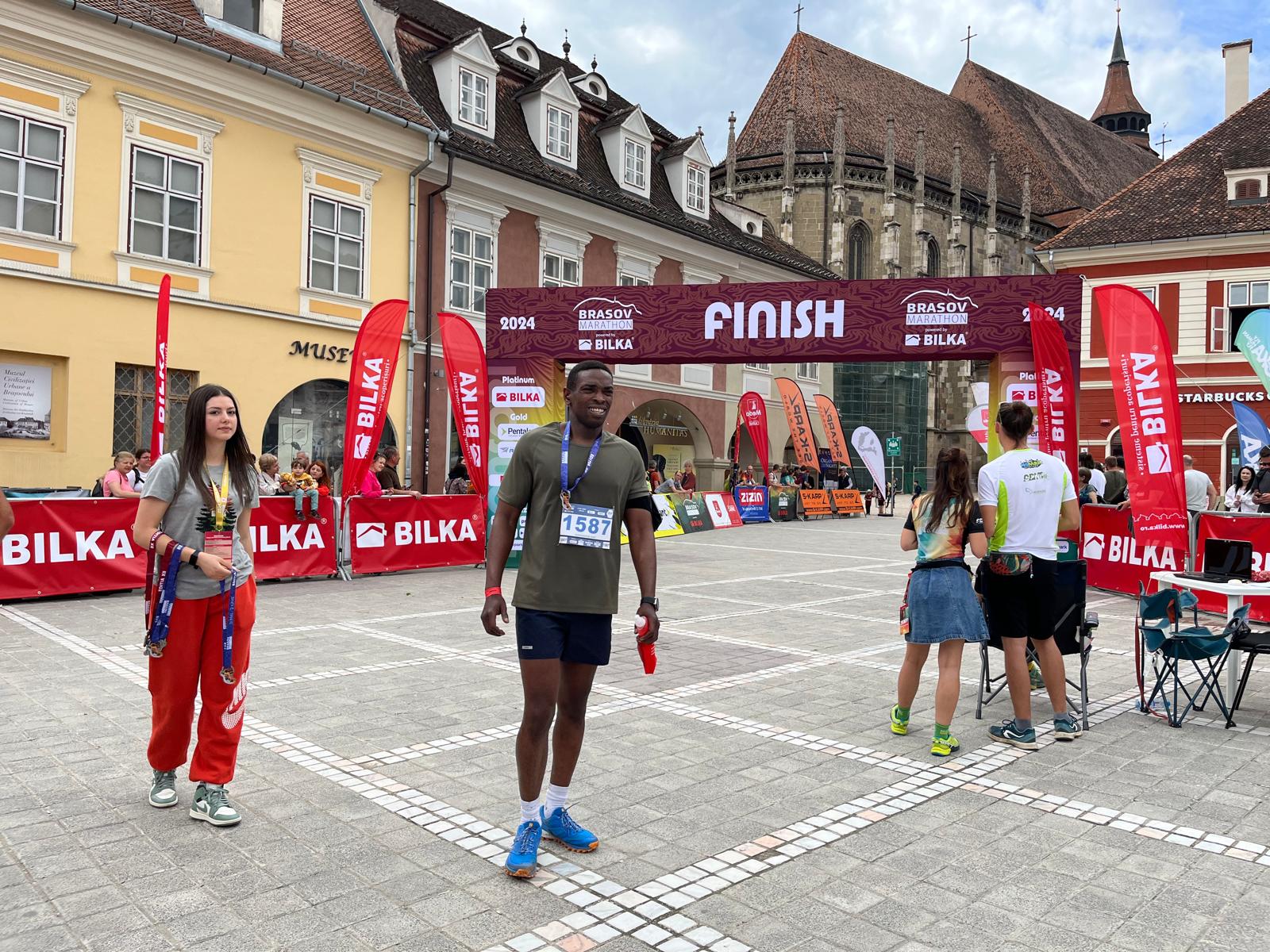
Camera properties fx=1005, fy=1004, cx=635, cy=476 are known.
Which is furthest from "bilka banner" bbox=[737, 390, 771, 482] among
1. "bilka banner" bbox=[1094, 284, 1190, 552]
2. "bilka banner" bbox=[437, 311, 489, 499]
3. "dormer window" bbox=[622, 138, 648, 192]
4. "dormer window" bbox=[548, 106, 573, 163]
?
"bilka banner" bbox=[1094, 284, 1190, 552]

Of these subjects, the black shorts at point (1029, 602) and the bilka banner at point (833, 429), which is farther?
the bilka banner at point (833, 429)

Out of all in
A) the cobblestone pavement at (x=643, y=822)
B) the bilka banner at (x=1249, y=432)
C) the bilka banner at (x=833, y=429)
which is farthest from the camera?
Answer: the bilka banner at (x=833, y=429)

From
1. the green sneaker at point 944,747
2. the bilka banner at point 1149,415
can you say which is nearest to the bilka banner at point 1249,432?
the bilka banner at point 1149,415

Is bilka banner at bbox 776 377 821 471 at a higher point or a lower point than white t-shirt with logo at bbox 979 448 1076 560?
higher

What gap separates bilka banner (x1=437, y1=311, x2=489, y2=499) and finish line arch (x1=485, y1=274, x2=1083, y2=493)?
246 mm

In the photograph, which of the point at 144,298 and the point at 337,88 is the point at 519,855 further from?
the point at 337,88

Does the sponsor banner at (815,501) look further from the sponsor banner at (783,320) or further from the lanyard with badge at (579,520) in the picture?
the lanyard with badge at (579,520)

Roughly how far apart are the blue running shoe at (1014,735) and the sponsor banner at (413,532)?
10.0 meters

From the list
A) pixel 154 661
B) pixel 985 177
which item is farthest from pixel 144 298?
pixel 985 177

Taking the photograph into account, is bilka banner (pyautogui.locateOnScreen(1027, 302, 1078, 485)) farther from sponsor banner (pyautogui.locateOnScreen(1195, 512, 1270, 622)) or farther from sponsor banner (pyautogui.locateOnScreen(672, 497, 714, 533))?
sponsor banner (pyautogui.locateOnScreen(672, 497, 714, 533))

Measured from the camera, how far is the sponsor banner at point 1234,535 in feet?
35.4

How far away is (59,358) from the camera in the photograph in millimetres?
15719

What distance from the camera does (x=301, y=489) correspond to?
13469 millimetres

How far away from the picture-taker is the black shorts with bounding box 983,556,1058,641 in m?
5.86
